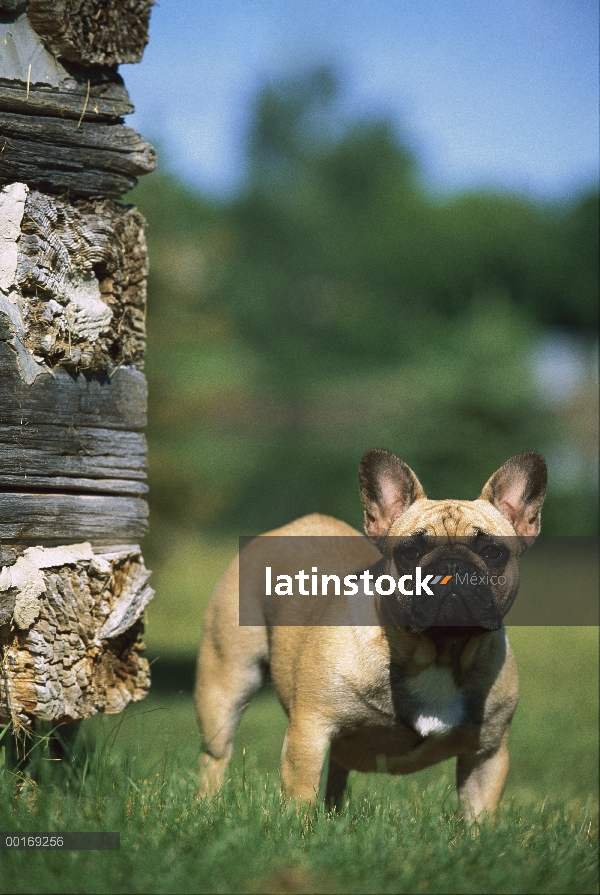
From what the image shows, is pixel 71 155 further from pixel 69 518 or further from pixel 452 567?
pixel 452 567

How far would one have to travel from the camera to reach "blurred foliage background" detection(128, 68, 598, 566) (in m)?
22.7

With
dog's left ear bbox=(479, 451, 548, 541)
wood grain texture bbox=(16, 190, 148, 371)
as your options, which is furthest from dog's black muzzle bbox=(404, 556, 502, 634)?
wood grain texture bbox=(16, 190, 148, 371)

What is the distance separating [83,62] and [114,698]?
266 cm

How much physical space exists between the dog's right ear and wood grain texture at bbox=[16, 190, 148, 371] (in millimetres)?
1181

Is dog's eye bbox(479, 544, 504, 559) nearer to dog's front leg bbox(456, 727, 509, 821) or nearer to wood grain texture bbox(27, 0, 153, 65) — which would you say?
dog's front leg bbox(456, 727, 509, 821)

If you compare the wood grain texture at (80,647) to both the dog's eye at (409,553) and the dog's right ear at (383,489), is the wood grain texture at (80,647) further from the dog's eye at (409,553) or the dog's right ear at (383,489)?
the dog's eye at (409,553)

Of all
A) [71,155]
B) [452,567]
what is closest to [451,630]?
[452,567]

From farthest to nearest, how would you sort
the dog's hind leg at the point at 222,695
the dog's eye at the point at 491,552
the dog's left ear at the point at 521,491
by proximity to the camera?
1. the dog's hind leg at the point at 222,695
2. the dog's left ear at the point at 521,491
3. the dog's eye at the point at 491,552

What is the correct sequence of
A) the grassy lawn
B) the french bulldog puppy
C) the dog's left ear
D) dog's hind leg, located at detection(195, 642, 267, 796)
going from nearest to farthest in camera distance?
the grassy lawn, the french bulldog puppy, the dog's left ear, dog's hind leg, located at detection(195, 642, 267, 796)

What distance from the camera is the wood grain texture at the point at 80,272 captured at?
11.6 feet

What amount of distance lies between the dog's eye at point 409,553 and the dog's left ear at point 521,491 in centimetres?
45

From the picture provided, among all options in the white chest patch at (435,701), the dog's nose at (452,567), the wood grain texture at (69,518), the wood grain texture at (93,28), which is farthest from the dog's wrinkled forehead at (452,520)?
the wood grain texture at (93,28)

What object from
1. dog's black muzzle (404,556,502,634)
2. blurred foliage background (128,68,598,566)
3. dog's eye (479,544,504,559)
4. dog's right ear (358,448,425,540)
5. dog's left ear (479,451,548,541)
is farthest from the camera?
blurred foliage background (128,68,598,566)

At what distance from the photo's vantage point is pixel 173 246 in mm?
9234
